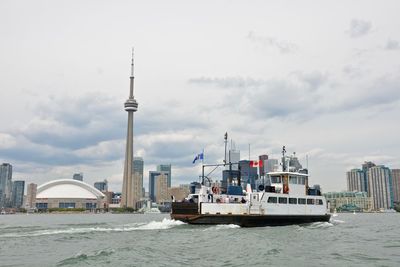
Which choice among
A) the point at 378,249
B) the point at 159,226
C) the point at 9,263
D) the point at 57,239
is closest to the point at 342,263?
the point at 378,249

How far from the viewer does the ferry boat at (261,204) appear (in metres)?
52.8

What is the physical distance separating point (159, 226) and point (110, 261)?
89.4 ft

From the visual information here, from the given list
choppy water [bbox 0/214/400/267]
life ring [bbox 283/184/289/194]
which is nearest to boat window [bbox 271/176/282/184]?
life ring [bbox 283/184/289/194]

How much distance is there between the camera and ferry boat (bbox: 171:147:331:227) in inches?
2080

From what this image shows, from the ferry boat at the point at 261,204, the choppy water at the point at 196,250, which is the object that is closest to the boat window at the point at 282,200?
the ferry boat at the point at 261,204

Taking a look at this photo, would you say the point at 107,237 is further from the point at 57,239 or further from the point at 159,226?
the point at 159,226

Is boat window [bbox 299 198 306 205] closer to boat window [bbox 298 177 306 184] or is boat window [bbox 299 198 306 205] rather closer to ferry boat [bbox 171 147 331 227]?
ferry boat [bbox 171 147 331 227]

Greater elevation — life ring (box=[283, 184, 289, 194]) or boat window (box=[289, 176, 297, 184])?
boat window (box=[289, 176, 297, 184])

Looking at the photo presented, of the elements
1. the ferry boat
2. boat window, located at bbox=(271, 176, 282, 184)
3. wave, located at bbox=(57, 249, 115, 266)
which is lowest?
wave, located at bbox=(57, 249, 115, 266)

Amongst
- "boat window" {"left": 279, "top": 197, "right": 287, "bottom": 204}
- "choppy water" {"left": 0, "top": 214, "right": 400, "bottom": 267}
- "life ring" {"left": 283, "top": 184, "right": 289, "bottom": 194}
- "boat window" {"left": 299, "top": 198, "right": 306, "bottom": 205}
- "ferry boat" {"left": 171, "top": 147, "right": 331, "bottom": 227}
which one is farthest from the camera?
"boat window" {"left": 299, "top": 198, "right": 306, "bottom": 205}

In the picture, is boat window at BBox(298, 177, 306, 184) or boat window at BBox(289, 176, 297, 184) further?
boat window at BBox(298, 177, 306, 184)

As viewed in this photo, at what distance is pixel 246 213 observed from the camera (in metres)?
53.7

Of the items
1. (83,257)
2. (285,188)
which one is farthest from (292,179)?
(83,257)

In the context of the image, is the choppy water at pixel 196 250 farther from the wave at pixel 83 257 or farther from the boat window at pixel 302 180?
the boat window at pixel 302 180
